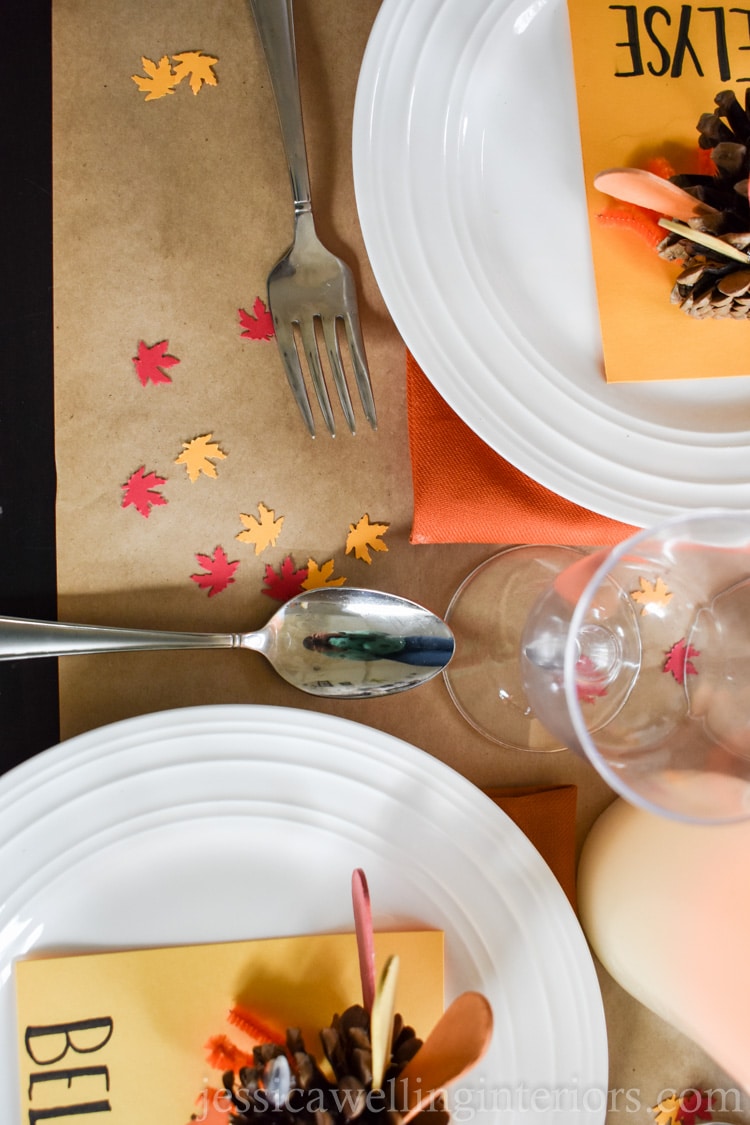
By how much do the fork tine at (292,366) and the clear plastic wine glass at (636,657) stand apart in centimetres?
17

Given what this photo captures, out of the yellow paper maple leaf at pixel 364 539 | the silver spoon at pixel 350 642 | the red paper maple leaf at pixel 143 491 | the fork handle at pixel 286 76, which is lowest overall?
the silver spoon at pixel 350 642

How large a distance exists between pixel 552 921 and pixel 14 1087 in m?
0.34

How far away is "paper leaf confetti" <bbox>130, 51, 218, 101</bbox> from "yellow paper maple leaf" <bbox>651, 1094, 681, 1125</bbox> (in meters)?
0.79

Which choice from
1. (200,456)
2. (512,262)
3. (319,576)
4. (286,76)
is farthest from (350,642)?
(286,76)

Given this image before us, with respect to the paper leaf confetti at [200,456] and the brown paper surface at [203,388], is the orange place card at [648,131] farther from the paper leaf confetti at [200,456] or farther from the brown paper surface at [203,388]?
the paper leaf confetti at [200,456]

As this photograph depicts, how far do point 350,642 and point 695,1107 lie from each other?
0.42 m

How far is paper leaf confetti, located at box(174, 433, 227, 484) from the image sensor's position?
0.54 meters

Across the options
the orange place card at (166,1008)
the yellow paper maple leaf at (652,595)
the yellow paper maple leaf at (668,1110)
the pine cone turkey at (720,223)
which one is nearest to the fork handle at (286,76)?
the pine cone turkey at (720,223)

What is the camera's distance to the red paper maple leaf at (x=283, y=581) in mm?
545

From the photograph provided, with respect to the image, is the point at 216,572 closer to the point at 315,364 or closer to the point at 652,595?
the point at 315,364

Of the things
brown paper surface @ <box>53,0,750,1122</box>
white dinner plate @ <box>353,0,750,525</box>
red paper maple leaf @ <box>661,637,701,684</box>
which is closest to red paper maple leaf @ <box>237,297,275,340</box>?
brown paper surface @ <box>53,0,750,1122</box>

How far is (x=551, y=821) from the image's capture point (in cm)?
54

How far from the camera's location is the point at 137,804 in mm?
462

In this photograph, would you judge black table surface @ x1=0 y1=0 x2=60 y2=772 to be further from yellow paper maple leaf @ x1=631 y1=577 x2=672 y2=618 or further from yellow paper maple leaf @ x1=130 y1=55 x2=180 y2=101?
yellow paper maple leaf @ x1=631 y1=577 x2=672 y2=618
